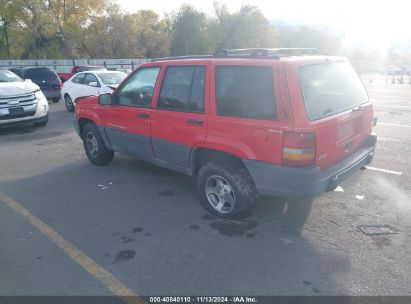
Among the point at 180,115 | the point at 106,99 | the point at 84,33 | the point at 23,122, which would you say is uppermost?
the point at 84,33

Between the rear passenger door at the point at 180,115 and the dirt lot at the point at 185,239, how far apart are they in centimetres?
69

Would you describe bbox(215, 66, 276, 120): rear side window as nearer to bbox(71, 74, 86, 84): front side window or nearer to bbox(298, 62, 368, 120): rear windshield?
bbox(298, 62, 368, 120): rear windshield

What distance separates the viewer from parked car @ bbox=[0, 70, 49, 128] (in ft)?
27.7

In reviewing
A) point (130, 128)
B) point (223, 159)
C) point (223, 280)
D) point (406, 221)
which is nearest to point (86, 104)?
point (130, 128)

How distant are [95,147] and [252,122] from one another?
12.0ft

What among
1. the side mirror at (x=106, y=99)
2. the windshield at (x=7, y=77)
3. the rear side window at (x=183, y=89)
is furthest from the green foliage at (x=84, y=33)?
the rear side window at (x=183, y=89)

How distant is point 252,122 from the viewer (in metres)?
3.44

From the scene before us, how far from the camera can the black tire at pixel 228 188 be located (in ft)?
12.5

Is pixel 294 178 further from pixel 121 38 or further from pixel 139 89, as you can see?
pixel 121 38

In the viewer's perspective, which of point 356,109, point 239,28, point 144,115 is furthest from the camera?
point 239,28

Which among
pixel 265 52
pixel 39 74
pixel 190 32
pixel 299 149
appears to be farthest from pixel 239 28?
pixel 299 149

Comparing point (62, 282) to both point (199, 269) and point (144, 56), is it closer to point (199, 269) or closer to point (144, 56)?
point (199, 269)

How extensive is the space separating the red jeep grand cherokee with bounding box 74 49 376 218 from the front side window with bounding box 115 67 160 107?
0.05ft

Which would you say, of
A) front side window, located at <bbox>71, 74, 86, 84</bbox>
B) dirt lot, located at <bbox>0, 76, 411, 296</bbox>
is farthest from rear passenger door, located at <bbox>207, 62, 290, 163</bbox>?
front side window, located at <bbox>71, 74, 86, 84</bbox>
